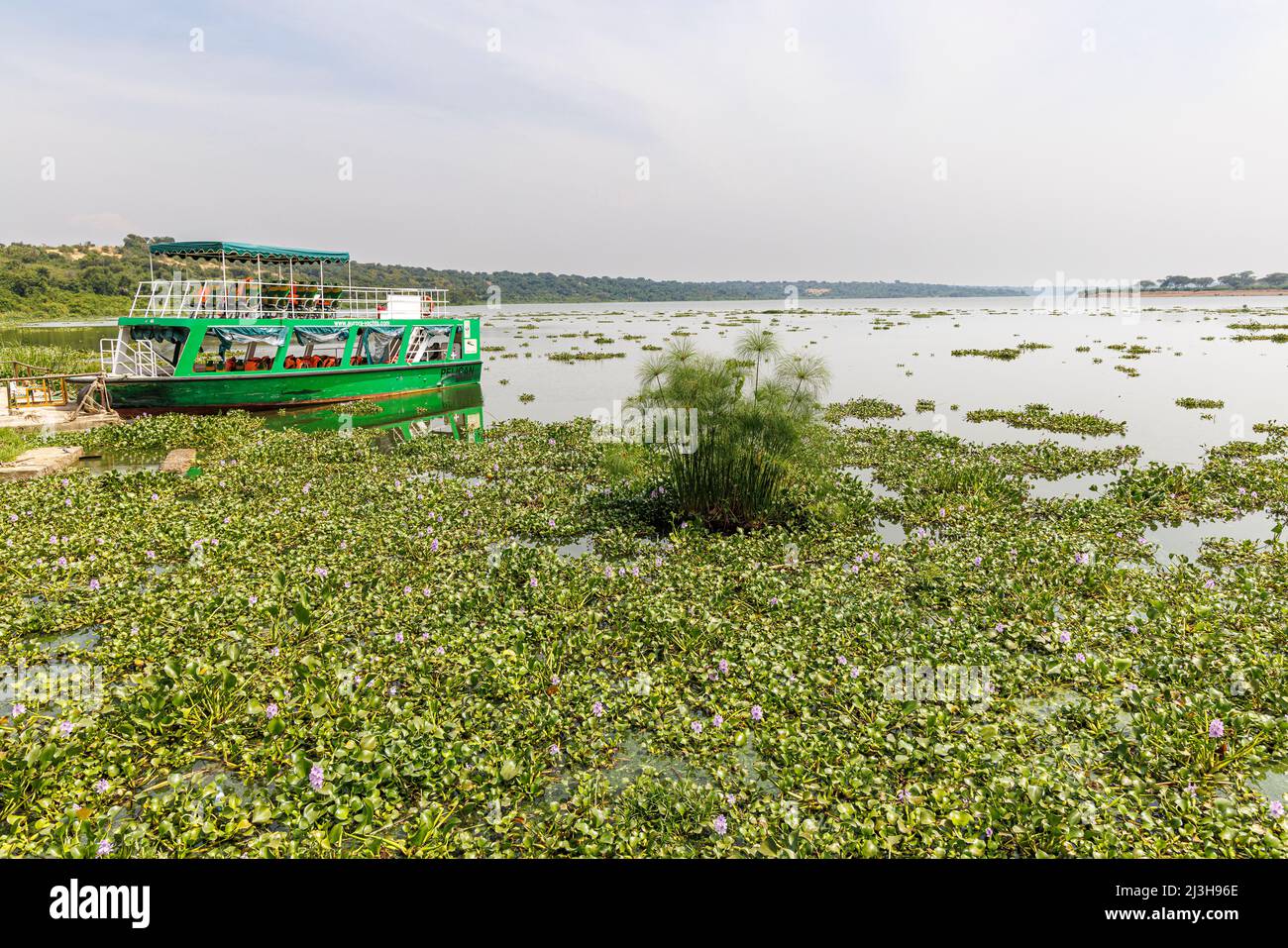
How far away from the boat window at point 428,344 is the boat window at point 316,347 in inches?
100

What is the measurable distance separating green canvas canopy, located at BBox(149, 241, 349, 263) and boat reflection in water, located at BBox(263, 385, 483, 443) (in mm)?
5006

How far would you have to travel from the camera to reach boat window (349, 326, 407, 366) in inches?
937

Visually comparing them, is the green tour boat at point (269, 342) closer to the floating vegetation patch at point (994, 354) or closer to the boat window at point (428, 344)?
the boat window at point (428, 344)

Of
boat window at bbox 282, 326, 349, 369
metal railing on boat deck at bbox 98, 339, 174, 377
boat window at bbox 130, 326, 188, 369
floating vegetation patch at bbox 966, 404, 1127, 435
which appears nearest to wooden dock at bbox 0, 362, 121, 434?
metal railing on boat deck at bbox 98, 339, 174, 377

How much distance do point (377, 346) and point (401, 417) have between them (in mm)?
4798

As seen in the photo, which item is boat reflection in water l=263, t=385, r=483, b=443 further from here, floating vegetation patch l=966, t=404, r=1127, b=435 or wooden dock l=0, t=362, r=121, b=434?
floating vegetation patch l=966, t=404, r=1127, b=435

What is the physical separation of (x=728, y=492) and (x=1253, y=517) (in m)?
8.67

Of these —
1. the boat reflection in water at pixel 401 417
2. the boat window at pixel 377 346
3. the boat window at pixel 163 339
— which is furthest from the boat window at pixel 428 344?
the boat window at pixel 163 339

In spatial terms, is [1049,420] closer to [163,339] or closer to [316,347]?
[316,347]

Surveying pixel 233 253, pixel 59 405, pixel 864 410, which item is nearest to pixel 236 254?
pixel 233 253

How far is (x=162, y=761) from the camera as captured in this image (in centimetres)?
470

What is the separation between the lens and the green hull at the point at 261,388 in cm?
1836

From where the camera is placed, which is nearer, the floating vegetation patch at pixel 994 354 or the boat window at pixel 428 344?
the boat window at pixel 428 344
